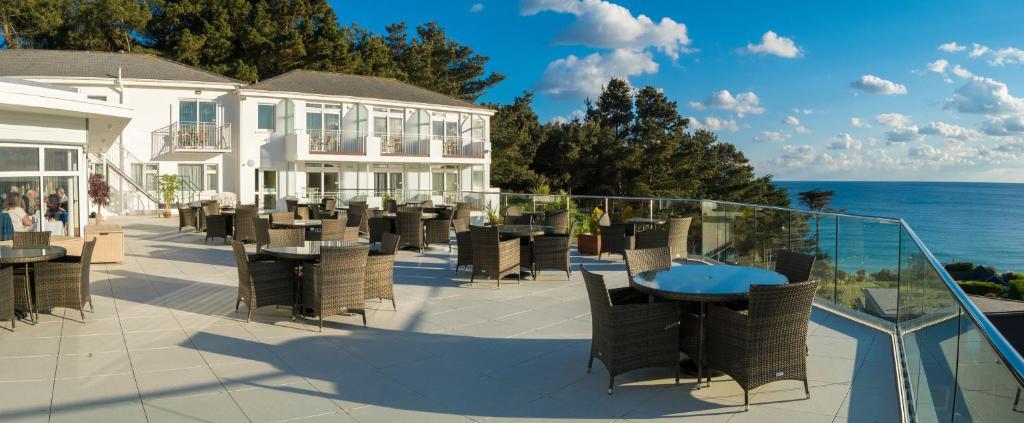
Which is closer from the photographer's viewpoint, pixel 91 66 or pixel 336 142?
pixel 91 66

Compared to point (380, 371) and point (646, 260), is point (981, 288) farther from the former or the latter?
point (380, 371)

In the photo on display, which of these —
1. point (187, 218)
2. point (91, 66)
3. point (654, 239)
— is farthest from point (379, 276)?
point (91, 66)

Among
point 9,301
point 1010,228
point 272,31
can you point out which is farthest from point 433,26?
point 1010,228

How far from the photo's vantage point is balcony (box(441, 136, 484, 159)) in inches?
1132

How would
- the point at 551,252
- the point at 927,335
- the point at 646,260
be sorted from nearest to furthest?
1. the point at 927,335
2. the point at 646,260
3. the point at 551,252

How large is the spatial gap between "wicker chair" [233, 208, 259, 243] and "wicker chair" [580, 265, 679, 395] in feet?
31.1

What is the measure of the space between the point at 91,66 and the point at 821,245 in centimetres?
2575

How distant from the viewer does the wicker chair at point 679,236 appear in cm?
954

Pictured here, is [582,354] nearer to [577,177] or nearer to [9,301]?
[9,301]

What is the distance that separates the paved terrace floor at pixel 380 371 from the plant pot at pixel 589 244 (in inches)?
162

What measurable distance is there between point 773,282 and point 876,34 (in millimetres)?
42059

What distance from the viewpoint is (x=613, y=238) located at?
1037 cm

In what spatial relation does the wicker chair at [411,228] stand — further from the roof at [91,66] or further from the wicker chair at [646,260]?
the roof at [91,66]

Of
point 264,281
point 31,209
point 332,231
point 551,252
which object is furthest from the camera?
point 332,231
